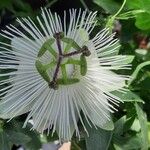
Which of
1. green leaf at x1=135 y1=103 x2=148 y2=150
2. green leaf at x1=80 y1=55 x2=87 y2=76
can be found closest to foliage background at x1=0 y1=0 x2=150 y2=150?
green leaf at x1=135 y1=103 x2=148 y2=150

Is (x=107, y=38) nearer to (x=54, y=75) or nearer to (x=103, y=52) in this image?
(x=103, y=52)

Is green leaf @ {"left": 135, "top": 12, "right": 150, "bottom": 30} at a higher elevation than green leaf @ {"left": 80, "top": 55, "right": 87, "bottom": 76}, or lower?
higher

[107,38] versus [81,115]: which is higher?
[107,38]

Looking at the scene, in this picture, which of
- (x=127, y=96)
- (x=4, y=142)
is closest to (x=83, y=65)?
(x=127, y=96)

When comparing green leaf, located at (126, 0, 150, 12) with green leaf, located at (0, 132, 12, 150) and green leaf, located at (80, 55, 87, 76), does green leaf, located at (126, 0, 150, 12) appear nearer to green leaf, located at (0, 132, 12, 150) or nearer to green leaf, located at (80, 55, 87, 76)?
green leaf, located at (80, 55, 87, 76)

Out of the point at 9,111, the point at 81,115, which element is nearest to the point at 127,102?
the point at 81,115
